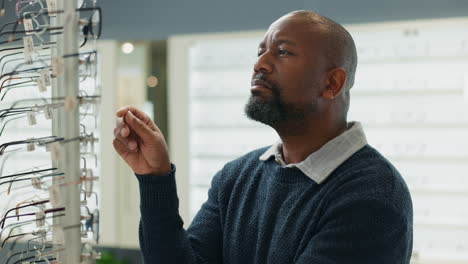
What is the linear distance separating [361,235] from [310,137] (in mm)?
309

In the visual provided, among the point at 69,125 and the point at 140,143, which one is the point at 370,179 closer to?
the point at 140,143

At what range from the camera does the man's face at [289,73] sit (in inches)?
50.5

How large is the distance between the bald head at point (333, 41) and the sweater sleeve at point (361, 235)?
1.10ft

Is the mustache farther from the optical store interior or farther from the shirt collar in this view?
the shirt collar

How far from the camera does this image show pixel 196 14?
2.75 m

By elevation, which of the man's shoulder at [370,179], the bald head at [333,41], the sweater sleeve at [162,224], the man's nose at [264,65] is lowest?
the sweater sleeve at [162,224]

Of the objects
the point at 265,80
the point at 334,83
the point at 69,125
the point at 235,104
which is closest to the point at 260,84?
the point at 265,80

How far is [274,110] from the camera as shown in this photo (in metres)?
1.27

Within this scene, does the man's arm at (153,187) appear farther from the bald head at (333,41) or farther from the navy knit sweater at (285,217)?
the bald head at (333,41)

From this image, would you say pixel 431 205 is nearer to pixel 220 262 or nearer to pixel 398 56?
pixel 398 56

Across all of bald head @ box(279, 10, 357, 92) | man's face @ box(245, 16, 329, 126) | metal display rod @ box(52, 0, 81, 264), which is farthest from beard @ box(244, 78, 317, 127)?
metal display rod @ box(52, 0, 81, 264)

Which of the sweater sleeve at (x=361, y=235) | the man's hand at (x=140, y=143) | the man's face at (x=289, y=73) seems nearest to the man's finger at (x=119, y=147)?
the man's hand at (x=140, y=143)

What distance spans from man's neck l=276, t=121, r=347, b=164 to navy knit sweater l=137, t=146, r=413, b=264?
7 centimetres

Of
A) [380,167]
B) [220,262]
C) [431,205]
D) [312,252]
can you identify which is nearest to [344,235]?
[312,252]
